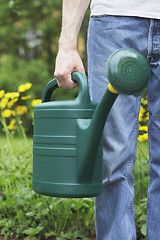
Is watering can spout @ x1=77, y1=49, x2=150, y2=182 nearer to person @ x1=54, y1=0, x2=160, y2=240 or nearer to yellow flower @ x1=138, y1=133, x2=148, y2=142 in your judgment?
person @ x1=54, y1=0, x2=160, y2=240

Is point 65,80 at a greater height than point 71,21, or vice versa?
point 71,21

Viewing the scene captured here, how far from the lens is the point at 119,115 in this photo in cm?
143

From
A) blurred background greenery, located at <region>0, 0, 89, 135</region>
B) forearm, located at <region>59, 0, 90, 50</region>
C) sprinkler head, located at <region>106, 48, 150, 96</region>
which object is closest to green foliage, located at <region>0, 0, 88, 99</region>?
blurred background greenery, located at <region>0, 0, 89, 135</region>

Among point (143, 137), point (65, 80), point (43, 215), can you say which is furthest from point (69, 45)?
point (43, 215)

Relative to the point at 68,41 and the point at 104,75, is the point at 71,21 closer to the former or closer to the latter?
the point at 68,41

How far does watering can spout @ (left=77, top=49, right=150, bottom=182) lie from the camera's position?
111cm

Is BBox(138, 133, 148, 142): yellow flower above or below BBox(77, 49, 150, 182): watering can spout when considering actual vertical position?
below

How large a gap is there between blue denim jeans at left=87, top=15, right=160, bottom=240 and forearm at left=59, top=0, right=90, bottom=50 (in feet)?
0.20

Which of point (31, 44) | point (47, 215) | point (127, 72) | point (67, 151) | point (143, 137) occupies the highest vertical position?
point (127, 72)

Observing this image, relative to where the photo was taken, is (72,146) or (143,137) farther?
(143,137)

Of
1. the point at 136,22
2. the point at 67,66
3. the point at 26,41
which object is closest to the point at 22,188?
the point at 67,66

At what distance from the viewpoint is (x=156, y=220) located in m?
1.60

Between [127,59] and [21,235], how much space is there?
1.51 metres

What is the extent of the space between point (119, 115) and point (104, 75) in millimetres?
156
